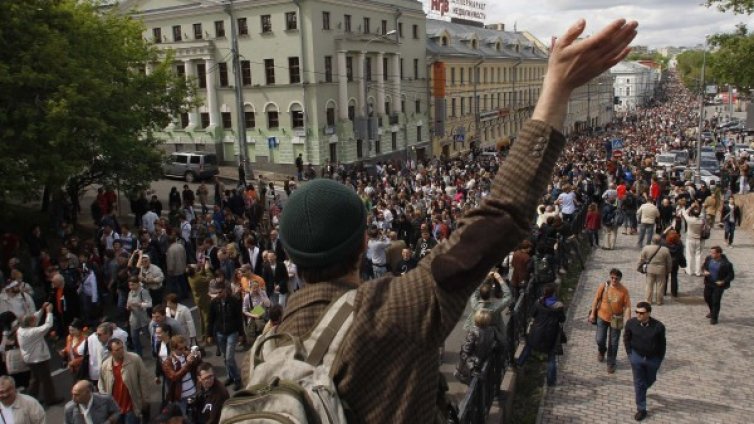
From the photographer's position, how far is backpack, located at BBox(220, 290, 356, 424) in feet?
4.84

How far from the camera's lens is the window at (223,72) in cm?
4141

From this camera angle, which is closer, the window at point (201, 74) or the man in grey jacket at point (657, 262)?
the man in grey jacket at point (657, 262)

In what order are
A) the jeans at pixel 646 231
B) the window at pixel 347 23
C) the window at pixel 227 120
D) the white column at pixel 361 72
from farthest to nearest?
the white column at pixel 361 72
the window at pixel 227 120
the window at pixel 347 23
the jeans at pixel 646 231

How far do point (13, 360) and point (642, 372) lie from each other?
28.6 ft

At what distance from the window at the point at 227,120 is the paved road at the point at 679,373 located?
3247cm

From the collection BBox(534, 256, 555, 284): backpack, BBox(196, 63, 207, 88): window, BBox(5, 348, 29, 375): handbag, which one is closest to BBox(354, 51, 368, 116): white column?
BBox(196, 63, 207, 88): window

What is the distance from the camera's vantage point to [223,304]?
9.86 m

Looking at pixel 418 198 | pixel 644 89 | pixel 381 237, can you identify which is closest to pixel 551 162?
pixel 381 237

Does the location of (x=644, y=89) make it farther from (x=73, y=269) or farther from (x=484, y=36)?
(x=73, y=269)

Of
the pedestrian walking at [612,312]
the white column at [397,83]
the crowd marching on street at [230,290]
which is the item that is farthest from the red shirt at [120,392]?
the white column at [397,83]

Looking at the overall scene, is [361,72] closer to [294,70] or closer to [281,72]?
[294,70]

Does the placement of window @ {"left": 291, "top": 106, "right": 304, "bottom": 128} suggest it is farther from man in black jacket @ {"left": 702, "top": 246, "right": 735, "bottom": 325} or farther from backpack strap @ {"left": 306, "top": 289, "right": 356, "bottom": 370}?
backpack strap @ {"left": 306, "top": 289, "right": 356, "bottom": 370}

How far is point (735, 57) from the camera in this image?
83.6 ft

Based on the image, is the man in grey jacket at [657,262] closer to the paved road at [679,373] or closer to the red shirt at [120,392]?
the paved road at [679,373]
